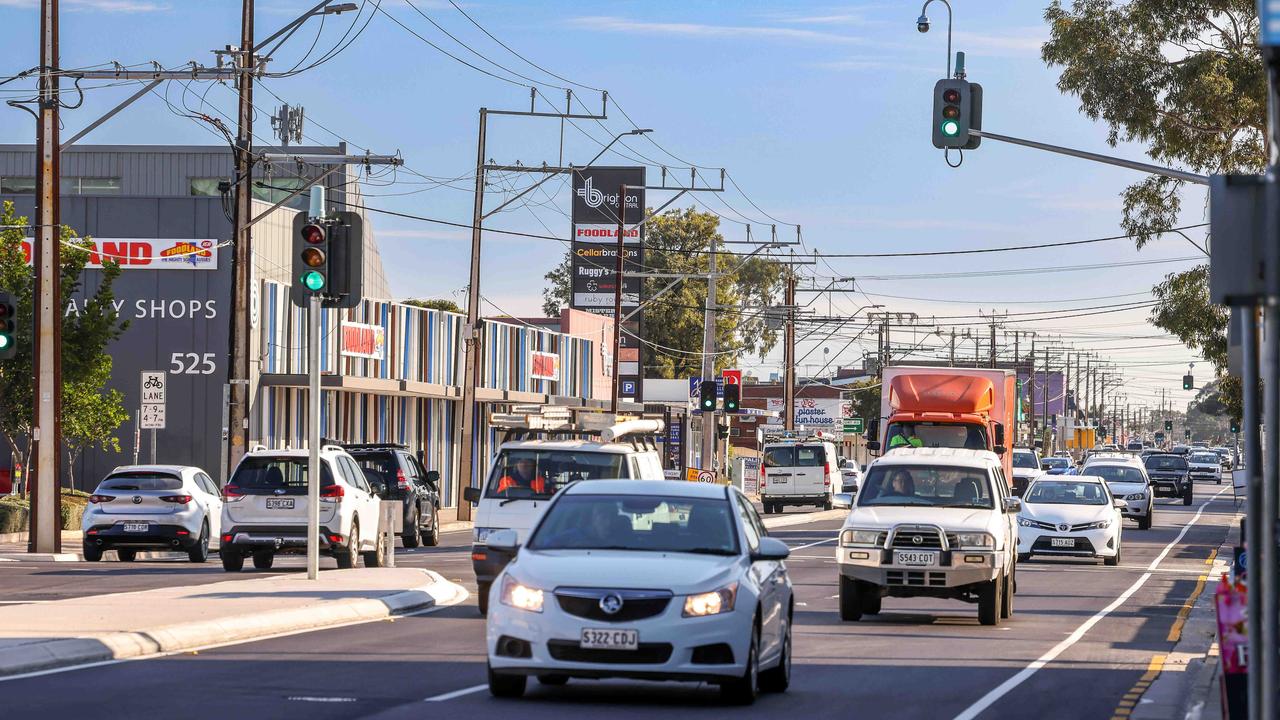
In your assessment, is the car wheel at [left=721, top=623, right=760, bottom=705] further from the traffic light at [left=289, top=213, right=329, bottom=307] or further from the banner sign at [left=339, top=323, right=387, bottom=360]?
the banner sign at [left=339, top=323, right=387, bottom=360]

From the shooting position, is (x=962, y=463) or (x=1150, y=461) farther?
(x=1150, y=461)

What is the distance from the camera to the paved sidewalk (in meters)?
15.4

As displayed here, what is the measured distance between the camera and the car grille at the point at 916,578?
20.5m

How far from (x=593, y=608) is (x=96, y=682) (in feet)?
12.6

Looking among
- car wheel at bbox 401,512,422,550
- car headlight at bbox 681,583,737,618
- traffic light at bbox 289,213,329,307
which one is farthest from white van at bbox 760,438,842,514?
car headlight at bbox 681,583,737,618

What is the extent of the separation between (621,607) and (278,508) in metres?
16.3

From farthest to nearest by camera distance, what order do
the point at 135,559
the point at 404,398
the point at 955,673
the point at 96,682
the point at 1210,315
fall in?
the point at 404,398, the point at 1210,315, the point at 135,559, the point at 955,673, the point at 96,682

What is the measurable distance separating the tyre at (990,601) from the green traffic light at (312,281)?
815 centimetres

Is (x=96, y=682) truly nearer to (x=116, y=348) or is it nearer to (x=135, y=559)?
(x=135, y=559)

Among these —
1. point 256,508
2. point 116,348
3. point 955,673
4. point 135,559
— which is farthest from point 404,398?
point 955,673

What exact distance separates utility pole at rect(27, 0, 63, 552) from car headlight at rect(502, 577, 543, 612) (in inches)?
843

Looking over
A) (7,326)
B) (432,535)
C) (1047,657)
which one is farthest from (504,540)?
(432,535)

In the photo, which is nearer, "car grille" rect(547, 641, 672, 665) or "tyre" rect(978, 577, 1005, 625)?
"car grille" rect(547, 641, 672, 665)

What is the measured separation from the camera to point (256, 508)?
27828mm
